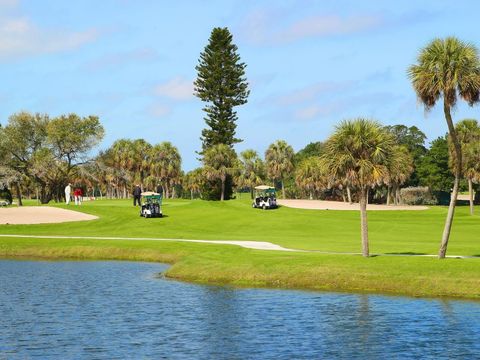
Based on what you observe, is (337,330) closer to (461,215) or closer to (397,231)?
(397,231)

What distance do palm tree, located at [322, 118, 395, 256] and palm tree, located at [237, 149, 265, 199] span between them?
4803 inches

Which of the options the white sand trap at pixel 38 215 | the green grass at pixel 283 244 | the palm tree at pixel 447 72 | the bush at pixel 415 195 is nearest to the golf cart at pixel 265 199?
the green grass at pixel 283 244

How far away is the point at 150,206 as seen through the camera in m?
85.9

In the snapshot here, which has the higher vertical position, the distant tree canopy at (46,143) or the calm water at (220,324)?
the distant tree canopy at (46,143)

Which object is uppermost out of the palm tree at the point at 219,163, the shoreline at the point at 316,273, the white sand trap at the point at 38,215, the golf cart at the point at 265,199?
the palm tree at the point at 219,163

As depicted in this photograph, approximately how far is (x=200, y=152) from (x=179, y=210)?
45726 mm

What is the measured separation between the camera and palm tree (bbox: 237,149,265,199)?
165 meters

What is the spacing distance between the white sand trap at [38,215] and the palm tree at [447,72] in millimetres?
53909

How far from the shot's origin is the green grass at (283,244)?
41.0m

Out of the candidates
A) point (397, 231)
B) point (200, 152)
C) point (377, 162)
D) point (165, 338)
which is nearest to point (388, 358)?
point (165, 338)

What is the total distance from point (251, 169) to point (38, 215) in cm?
9060

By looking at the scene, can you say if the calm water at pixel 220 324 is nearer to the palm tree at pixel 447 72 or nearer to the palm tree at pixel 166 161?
the palm tree at pixel 447 72

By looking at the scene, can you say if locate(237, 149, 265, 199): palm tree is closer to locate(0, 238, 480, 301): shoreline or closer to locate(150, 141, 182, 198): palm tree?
locate(150, 141, 182, 198): palm tree

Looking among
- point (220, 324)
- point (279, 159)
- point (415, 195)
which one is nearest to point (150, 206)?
point (220, 324)
